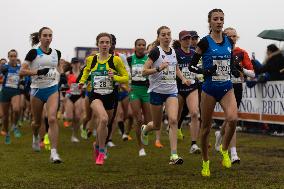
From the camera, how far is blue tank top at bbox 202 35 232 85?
26.7 ft

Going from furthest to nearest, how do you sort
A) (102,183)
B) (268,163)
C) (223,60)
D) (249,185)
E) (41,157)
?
1. (41,157)
2. (268,163)
3. (223,60)
4. (102,183)
5. (249,185)

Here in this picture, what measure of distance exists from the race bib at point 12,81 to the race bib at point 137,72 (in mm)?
4512

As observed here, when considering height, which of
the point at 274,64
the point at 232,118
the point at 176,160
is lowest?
the point at 176,160

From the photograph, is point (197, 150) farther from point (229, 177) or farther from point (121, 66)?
point (229, 177)

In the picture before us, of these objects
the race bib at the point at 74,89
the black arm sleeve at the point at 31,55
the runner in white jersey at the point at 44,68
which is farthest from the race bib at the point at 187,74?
the race bib at the point at 74,89

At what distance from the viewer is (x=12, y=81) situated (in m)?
16.1

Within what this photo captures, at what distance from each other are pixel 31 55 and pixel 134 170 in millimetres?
3019

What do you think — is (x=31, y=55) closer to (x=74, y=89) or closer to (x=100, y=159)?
(x=100, y=159)

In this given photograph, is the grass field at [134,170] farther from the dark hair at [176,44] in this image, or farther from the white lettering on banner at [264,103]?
the white lettering on banner at [264,103]

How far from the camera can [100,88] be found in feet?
32.6

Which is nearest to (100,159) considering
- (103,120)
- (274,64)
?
(103,120)

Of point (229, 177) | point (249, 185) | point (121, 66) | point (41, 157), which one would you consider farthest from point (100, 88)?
point (249, 185)

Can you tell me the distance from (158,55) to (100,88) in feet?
3.67

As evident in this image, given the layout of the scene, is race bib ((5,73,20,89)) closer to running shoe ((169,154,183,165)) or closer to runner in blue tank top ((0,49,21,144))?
runner in blue tank top ((0,49,21,144))
